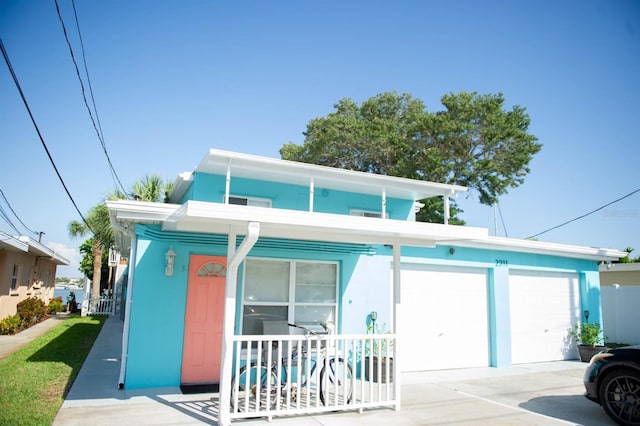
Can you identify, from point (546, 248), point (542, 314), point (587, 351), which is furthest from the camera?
point (542, 314)

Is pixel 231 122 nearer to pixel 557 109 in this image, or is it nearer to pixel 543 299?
pixel 543 299

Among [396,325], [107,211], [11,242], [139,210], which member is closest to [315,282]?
[396,325]

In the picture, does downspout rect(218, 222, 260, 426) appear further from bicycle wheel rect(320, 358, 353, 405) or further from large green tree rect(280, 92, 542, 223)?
large green tree rect(280, 92, 542, 223)

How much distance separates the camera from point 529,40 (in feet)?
37.3

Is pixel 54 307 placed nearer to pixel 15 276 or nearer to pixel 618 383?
pixel 15 276

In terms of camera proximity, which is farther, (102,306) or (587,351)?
(102,306)

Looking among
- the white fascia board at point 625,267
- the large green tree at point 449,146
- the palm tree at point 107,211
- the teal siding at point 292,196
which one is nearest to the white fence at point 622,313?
the white fascia board at point 625,267

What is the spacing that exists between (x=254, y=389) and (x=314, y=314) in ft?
6.34

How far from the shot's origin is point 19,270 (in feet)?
50.2

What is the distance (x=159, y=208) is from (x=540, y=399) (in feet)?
22.5

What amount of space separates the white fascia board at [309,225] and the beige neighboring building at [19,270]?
8.40 meters

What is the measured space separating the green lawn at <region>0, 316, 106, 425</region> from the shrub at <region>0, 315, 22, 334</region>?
1.06 metres

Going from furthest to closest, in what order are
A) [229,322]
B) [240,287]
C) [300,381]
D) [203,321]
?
[240,287] → [203,321] → [300,381] → [229,322]

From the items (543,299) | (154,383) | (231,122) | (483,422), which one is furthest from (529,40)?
(154,383)
